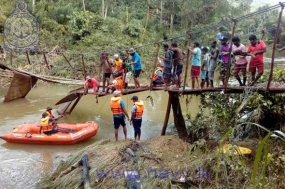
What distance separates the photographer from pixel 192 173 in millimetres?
5387

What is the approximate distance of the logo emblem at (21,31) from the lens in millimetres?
19828

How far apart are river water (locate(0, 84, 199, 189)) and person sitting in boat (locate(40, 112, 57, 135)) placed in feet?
1.31

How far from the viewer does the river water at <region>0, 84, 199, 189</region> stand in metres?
7.22

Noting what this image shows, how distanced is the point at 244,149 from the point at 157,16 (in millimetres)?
24218

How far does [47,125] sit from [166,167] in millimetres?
4261

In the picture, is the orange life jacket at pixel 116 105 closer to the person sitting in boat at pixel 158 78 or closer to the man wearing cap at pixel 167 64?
the man wearing cap at pixel 167 64

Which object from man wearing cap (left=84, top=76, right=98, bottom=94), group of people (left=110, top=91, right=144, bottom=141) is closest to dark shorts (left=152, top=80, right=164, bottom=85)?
group of people (left=110, top=91, right=144, bottom=141)

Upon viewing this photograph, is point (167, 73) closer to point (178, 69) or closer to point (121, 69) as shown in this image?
point (178, 69)

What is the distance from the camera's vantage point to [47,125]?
881 centimetres

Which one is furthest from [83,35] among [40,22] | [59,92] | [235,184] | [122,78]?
[235,184]

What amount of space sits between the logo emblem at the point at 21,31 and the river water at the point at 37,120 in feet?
12.3

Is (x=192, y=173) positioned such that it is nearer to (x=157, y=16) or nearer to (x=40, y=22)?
(x=40, y=22)

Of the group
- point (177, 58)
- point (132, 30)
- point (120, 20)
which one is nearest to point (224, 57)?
point (177, 58)

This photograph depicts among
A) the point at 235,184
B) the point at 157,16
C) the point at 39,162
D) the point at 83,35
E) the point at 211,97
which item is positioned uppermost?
the point at 157,16
